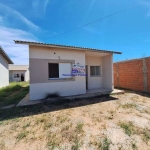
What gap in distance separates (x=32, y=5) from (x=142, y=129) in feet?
27.9

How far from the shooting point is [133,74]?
30.1 ft

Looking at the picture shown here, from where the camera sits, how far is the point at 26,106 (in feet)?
16.8

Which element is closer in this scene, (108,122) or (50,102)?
(108,122)

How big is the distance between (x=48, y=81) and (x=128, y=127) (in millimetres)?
4908

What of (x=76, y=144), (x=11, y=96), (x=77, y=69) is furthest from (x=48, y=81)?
(x=76, y=144)

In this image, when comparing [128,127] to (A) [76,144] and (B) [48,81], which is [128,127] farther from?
(B) [48,81]

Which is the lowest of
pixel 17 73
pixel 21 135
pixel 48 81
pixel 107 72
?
pixel 21 135

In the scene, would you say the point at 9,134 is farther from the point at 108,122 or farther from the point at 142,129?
the point at 142,129

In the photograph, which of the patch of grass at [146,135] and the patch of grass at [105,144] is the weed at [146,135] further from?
the patch of grass at [105,144]

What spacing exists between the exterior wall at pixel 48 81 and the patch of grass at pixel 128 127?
429 cm

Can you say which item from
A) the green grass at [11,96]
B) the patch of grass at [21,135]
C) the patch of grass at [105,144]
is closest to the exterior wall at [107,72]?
the patch of grass at [105,144]

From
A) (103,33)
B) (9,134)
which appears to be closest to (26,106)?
(9,134)

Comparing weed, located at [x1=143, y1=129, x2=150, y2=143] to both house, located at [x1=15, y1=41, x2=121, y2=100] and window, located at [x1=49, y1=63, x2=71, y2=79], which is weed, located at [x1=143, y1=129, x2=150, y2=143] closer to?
house, located at [x1=15, y1=41, x2=121, y2=100]

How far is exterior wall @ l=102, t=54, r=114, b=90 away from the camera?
28.2ft
